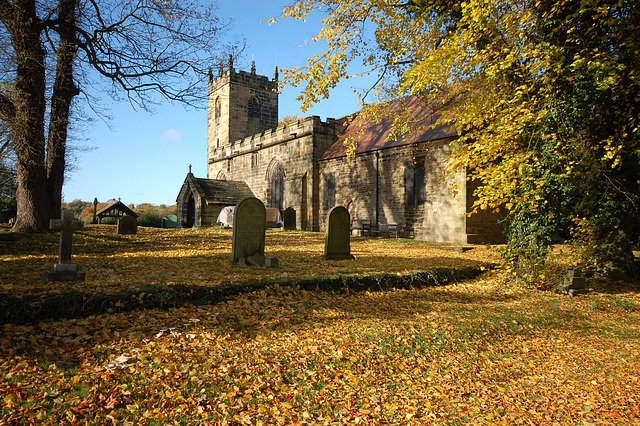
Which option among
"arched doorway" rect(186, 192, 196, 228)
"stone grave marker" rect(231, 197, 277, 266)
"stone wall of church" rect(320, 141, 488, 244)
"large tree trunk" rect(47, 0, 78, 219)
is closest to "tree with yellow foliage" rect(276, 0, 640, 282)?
"stone grave marker" rect(231, 197, 277, 266)

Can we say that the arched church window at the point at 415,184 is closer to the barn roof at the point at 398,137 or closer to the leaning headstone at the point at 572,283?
the barn roof at the point at 398,137

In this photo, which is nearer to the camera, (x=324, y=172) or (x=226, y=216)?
(x=324, y=172)

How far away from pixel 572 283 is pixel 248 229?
23.7ft

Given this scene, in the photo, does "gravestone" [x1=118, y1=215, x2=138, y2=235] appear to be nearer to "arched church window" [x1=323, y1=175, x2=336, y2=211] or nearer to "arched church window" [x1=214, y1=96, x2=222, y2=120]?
"arched church window" [x1=323, y1=175, x2=336, y2=211]

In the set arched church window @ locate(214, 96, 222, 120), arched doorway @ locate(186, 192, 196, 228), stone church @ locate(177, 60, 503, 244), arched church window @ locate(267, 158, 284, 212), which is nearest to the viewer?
stone church @ locate(177, 60, 503, 244)

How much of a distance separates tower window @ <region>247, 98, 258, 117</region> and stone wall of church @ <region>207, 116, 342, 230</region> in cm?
514

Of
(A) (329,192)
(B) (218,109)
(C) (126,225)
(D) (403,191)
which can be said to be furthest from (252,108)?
(C) (126,225)

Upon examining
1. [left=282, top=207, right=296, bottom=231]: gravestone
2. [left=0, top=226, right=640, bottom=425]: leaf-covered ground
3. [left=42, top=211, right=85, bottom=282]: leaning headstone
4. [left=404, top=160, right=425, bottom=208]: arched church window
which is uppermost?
[left=404, top=160, right=425, bottom=208]: arched church window

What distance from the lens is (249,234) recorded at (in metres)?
8.78

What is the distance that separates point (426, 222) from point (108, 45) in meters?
14.1

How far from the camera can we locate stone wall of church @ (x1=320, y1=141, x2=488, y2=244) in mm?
16516

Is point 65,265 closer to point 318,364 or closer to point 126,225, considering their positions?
point 318,364

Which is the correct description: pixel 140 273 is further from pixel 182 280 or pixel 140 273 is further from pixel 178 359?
pixel 178 359

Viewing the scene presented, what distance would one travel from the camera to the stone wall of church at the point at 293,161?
24281mm
